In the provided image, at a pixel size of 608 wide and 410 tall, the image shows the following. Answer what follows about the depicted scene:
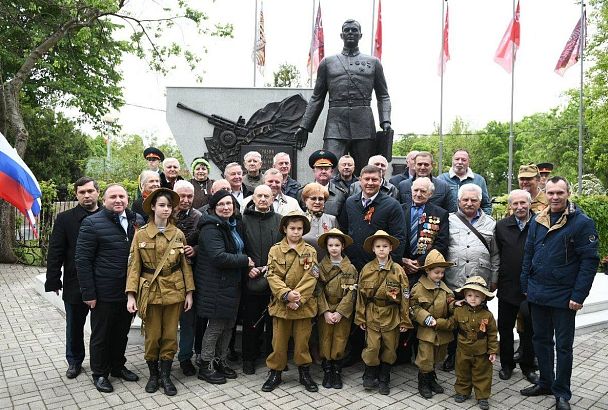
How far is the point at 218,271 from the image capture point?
4.14m

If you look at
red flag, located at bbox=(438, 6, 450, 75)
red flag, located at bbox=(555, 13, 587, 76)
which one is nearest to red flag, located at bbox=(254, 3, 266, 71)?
red flag, located at bbox=(438, 6, 450, 75)

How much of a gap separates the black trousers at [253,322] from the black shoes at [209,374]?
0.35m

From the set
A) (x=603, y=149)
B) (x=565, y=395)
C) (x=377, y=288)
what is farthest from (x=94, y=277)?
(x=603, y=149)

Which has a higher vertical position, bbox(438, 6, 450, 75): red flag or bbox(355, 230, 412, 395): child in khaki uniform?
bbox(438, 6, 450, 75): red flag

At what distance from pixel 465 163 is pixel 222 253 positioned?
3035 millimetres

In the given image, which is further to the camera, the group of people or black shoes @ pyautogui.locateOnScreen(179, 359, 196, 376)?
black shoes @ pyautogui.locateOnScreen(179, 359, 196, 376)

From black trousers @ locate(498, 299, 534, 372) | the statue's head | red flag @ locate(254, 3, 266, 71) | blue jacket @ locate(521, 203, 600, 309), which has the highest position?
red flag @ locate(254, 3, 266, 71)

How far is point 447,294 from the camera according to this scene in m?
4.13

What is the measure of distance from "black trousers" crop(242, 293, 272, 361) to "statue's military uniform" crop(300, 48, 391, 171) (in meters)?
2.82

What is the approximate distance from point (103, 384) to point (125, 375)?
0.85 ft

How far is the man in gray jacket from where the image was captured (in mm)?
4320

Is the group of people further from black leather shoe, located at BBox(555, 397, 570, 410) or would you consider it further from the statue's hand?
the statue's hand

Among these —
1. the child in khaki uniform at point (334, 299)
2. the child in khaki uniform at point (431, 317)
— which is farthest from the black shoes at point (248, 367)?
the child in khaki uniform at point (431, 317)

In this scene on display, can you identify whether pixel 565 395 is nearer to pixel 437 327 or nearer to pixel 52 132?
pixel 437 327
